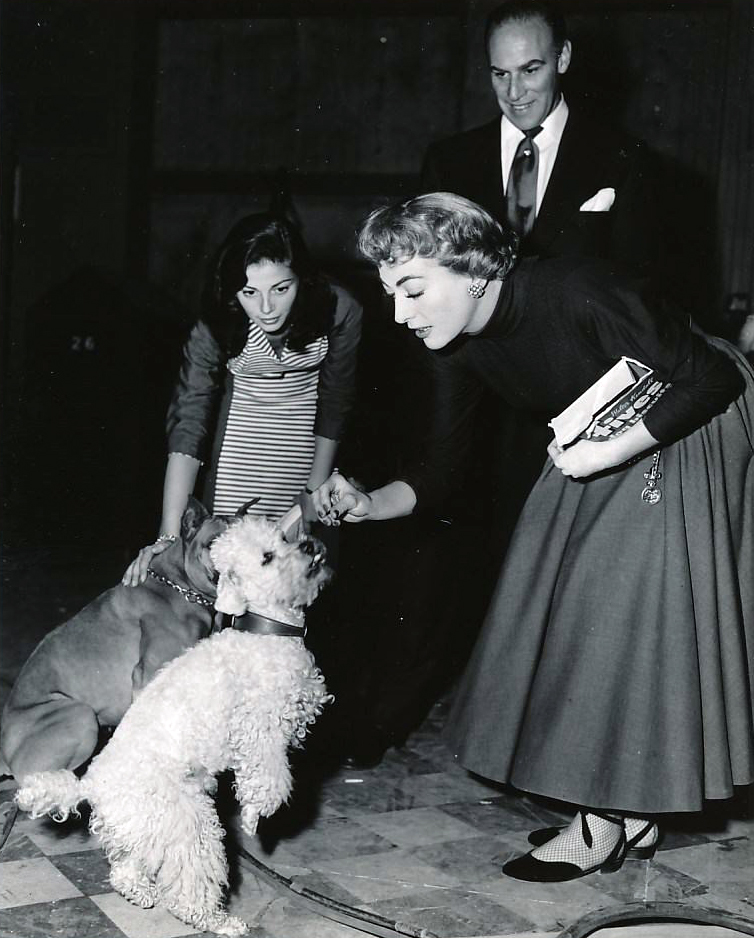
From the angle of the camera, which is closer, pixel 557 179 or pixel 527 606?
pixel 527 606

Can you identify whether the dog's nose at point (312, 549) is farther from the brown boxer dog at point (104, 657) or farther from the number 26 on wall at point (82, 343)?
the number 26 on wall at point (82, 343)

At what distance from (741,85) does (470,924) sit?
3358mm

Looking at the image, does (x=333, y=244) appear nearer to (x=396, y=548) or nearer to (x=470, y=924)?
(x=396, y=548)

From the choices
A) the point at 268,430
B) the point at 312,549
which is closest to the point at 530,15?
the point at 268,430

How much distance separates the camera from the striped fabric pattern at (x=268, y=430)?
3033 millimetres

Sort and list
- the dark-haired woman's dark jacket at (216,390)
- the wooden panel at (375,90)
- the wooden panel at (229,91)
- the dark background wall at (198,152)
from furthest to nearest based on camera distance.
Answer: the wooden panel at (229,91), the wooden panel at (375,90), the dark background wall at (198,152), the dark-haired woman's dark jacket at (216,390)

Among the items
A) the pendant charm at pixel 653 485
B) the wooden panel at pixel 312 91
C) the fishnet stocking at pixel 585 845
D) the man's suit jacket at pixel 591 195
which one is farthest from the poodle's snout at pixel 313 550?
the wooden panel at pixel 312 91

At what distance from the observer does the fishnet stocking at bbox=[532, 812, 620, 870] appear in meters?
2.51

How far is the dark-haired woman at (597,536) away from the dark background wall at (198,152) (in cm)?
174


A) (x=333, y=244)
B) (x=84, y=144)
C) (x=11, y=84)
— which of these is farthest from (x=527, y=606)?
(x=84, y=144)

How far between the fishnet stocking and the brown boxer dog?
3.29 ft

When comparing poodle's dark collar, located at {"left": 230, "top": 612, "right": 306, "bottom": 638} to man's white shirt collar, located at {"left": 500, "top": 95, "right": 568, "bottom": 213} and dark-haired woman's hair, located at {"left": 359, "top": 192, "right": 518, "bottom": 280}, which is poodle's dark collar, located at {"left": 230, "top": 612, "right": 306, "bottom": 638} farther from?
man's white shirt collar, located at {"left": 500, "top": 95, "right": 568, "bottom": 213}

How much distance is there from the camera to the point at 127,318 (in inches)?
239

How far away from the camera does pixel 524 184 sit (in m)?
2.93
